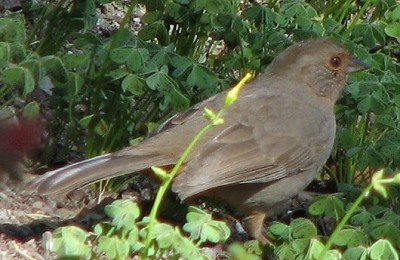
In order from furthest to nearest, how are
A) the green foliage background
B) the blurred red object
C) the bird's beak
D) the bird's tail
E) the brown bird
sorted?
the bird's beak, the green foliage background, the brown bird, the bird's tail, the blurred red object

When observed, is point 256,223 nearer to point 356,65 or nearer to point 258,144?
point 258,144

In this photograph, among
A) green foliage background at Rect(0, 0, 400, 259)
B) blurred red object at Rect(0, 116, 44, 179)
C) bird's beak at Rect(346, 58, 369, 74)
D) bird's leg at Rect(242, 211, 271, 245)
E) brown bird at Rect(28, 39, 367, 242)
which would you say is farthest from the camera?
bird's beak at Rect(346, 58, 369, 74)

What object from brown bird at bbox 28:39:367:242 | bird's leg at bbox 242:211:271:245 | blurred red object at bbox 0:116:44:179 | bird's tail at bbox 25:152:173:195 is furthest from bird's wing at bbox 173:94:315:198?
blurred red object at bbox 0:116:44:179

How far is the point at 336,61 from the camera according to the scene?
5223mm

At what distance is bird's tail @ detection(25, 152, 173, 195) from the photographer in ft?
12.6

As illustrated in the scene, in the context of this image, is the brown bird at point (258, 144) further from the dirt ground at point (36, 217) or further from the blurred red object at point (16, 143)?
the blurred red object at point (16, 143)

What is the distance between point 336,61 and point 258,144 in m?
1.05

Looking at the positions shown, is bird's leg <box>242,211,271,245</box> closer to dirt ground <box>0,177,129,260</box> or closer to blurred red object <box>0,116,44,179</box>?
dirt ground <box>0,177,129,260</box>

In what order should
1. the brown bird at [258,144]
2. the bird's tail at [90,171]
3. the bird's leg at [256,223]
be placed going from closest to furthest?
the bird's tail at [90,171] → the brown bird at [258,144] → the bird's leg at [256,223]

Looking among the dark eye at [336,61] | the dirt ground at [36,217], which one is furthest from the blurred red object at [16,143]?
the dark eye at [336,61]

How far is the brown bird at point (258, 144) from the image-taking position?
4055mm

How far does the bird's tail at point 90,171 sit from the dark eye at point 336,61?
154 cm

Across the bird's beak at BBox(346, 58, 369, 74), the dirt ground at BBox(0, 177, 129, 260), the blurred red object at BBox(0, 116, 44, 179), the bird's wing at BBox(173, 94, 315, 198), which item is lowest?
the dirt ground at BBox(0, 177, 129, 260)

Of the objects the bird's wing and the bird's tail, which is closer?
the bird's tail
